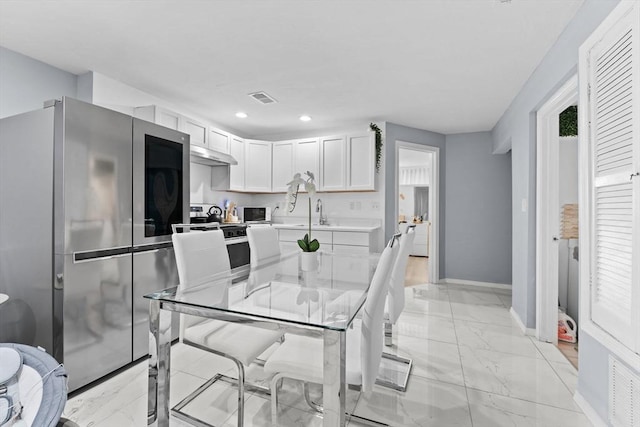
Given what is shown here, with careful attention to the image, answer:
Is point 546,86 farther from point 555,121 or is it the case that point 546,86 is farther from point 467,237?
point 467,237

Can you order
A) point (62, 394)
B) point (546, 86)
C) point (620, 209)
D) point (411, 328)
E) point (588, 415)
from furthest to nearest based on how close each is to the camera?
point (411, 328) < point (546, 86) < point (588, 415) < point (620, 209) < point (62, 394)

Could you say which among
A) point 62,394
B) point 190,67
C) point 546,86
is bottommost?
point 62,394

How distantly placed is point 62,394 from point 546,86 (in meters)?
3.46

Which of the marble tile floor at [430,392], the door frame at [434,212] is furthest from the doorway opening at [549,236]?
the door frame at [434,212]

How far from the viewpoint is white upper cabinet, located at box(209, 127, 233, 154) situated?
13.0 feet

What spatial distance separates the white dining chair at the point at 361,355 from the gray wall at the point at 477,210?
3975 millimetres

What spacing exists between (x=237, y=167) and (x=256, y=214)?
782mm

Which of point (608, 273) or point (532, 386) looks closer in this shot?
point (608, 273)

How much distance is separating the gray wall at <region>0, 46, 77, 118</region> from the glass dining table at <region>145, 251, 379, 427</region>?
227 cm

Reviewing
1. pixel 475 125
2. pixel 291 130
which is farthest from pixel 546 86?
pixel 291 130

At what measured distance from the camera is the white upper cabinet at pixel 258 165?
476 cm

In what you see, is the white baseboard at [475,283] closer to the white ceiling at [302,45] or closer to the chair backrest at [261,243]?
the white ceiling at [302,45]

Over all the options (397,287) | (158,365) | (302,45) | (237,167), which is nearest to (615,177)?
(397,287)

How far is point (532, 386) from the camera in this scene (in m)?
2.03
